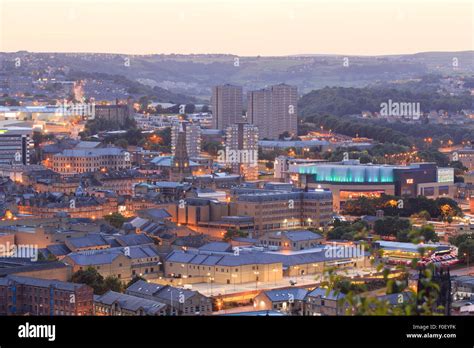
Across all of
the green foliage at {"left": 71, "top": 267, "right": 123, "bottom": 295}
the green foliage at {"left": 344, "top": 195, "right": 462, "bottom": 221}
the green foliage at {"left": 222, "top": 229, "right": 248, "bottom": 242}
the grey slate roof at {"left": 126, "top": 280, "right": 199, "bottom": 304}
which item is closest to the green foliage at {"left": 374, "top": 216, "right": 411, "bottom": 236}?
the green foliage at {"left": 222, "top": 229, "right": 248, "bottom": 242}

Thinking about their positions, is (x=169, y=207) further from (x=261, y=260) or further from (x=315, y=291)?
(x=315, y=291)

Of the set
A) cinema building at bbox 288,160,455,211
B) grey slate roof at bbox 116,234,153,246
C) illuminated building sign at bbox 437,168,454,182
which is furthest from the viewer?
illuminated building sign at bbox 437,168,454,182

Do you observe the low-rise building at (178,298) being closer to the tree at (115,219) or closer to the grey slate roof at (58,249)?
the grey slate roof at (58,249)

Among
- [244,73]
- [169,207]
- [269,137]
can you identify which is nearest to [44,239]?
[169,207]

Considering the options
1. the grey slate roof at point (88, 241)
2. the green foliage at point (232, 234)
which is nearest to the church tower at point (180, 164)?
the green foliage at point (232, 234)

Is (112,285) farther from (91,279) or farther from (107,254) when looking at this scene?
(107,254)

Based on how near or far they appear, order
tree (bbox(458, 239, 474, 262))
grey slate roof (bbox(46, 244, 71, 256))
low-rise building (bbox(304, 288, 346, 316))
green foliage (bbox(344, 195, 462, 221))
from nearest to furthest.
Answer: low-rise building (bbox(304, 288, 346, 316)) < grey slate roof (bbox(46, 244, 71, 256)) < tree (bbox(458, 239, 474, 262)) < green foliage (bbox(344, 195, 462, 221))

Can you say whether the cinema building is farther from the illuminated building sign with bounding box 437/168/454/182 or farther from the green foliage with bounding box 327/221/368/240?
the green foliage with bounding box 327/221/368/240
